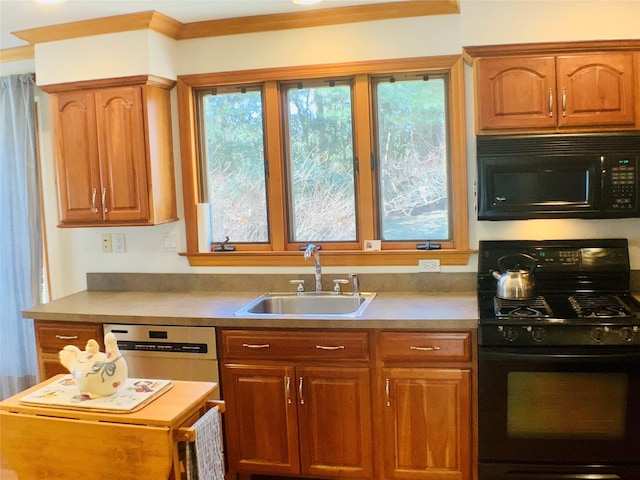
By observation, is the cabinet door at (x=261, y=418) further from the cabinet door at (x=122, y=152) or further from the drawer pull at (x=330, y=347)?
the cabinet door at (x=122, y=152)

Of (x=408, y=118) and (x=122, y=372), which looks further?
(x=408, y=118)

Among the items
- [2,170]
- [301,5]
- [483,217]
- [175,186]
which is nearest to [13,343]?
[2,170]

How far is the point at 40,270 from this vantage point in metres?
3.99

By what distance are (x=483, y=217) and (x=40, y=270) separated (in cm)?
265

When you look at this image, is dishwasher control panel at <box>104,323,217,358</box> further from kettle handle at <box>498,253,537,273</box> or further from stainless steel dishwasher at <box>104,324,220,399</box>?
kettle handle at <box>498,253,537,273</box>

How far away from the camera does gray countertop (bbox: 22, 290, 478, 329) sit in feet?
9.50

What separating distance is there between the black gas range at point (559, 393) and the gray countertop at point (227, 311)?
0.71ft

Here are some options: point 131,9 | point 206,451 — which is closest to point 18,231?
point 131,9

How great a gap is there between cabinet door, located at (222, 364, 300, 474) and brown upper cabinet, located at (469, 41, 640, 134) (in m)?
1.54

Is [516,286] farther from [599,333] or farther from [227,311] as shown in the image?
[227,311]

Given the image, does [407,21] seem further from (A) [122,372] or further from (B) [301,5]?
(A) [122,372]

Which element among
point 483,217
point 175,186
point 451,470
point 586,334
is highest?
point 175,186

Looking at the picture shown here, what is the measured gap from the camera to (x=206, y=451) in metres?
2.01

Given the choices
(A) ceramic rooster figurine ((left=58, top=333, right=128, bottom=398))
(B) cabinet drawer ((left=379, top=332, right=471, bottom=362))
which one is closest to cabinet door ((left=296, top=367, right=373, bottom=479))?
(B) cabinet drawer ((left=379, top=332, right=471, bottom=362))
